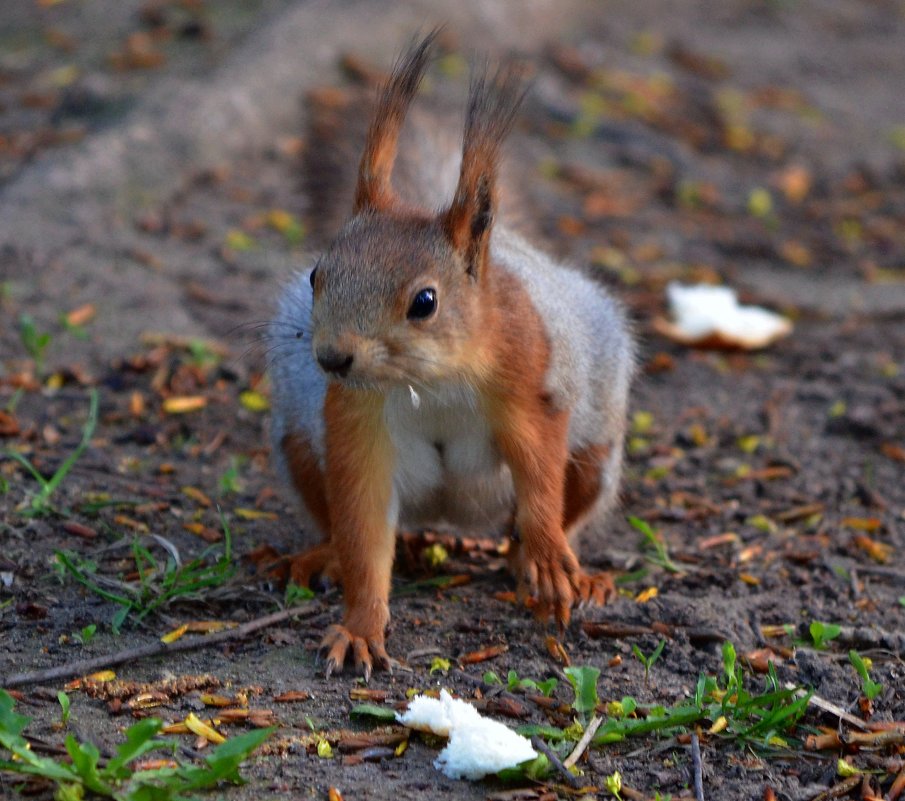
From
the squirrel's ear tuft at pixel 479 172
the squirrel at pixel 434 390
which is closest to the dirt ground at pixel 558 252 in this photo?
the squirrel at pixel 434 390

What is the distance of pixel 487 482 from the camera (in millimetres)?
2744

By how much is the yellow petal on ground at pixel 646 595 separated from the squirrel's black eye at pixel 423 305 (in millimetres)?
806

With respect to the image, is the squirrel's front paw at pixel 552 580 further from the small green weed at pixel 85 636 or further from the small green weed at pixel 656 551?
the small green weed at pixel 85 636

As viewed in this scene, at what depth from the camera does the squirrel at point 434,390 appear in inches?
90.7

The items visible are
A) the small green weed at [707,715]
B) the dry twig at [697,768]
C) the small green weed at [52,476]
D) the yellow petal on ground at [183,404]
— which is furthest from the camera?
the yellow petal on ground at [183,404]

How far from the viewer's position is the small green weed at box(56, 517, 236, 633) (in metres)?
2.58

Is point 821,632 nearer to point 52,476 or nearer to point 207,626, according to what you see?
point 207,626

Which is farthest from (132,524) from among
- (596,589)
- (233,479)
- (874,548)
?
(874,548)

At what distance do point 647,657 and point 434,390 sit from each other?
24.9 inches

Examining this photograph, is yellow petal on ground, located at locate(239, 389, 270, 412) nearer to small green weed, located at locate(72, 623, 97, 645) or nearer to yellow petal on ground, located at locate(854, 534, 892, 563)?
small green weed, located at locate(72, 623, 97, 645)

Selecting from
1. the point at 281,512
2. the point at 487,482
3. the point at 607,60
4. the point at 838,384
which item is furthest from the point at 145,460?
→ the point at 607,60

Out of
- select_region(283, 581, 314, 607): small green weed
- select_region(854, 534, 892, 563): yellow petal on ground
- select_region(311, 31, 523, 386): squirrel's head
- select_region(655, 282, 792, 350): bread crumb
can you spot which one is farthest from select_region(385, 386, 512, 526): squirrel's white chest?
select_region(655, 282, 792, 350): bread crumb

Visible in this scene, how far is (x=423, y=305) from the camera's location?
2309 mm

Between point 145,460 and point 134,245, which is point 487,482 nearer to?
point 145,460
